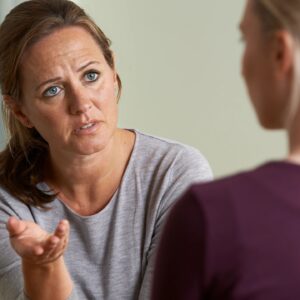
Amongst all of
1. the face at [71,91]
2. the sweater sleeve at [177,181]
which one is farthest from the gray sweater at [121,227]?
the face at [71,91]

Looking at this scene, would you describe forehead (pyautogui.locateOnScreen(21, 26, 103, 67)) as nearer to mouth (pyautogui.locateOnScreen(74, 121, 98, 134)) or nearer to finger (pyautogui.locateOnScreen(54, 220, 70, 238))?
mouth (pyautogui.locateOnScreen(74, 121, 98, 134))

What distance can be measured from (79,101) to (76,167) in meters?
0.20

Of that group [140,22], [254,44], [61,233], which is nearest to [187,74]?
[140,22]

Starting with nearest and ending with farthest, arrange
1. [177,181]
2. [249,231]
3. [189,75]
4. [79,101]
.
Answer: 1. [249,231]
2. [79,101]
3. [177,181]
4. [189,75]

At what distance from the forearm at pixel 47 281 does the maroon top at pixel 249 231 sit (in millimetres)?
703

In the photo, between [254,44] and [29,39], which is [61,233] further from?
[254,44]

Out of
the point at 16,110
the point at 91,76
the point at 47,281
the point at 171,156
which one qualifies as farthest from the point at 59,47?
the point at 47,281

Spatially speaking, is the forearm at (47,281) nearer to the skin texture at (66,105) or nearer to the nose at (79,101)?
the skin texture at (66,105)

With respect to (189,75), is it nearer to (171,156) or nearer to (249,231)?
(171,156)

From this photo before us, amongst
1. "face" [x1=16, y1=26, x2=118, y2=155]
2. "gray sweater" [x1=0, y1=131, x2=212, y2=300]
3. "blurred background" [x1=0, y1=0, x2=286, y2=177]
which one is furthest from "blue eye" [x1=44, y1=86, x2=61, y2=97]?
"blurred background" [x1=0, y1=0, x2=286, y2=177]

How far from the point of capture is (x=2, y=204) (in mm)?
1493

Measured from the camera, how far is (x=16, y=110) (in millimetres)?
1513

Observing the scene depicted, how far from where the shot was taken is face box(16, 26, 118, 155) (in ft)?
4.49

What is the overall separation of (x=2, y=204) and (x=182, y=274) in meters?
0.87
